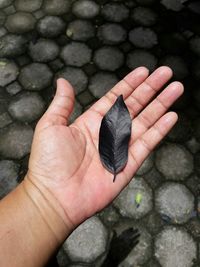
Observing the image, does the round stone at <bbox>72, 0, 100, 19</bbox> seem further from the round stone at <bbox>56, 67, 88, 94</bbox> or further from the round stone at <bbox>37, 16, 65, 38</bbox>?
the round stone at <bbox>56, 67, 88, 94</bbox>

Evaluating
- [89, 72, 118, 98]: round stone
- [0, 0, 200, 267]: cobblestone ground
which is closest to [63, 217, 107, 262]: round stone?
[0, 0, 200, 267]: cobblestone ground

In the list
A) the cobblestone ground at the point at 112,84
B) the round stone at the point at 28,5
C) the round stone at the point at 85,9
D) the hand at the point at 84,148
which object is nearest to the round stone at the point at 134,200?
the cobblestone ground at the point at 112,84

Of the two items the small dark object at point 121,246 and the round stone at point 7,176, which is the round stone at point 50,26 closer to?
the round stone at point 7,176

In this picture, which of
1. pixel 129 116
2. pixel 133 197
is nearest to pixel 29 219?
pixel 129 116

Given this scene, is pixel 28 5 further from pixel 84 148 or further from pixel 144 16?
pixel 84 148

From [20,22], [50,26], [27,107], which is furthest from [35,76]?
[20,22]

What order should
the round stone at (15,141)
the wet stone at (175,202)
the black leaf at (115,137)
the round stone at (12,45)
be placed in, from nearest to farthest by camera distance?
the black leaf at (115,137)
the wet stone at (175,202)
the round stone at (15,141)
the round stone at (12,45)

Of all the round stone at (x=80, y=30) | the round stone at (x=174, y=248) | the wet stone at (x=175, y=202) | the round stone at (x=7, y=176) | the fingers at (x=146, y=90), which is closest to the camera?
the fingers at (x=146, y=90)
